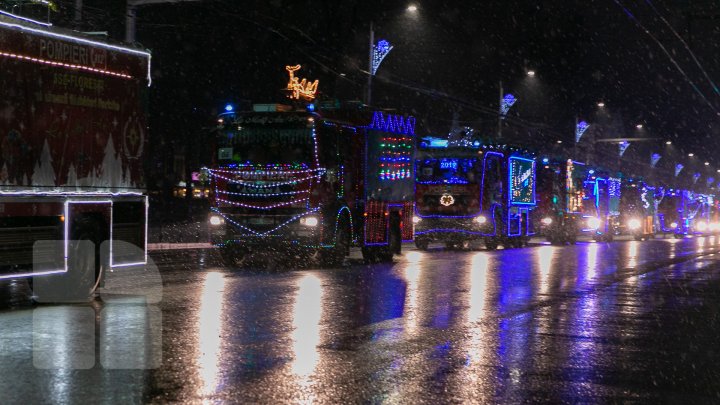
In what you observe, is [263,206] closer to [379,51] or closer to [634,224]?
[379,51]

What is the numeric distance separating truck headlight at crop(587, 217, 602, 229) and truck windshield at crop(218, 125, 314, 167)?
27.1 m

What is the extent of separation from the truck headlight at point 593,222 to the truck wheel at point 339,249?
25.2 m

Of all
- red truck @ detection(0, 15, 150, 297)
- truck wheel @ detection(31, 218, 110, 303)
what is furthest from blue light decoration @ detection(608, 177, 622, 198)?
truck wheel @ detection(31, 218, 110, 303)

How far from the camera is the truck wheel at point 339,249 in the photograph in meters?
19.9

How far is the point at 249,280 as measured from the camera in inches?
632

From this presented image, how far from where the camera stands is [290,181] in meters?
19.1

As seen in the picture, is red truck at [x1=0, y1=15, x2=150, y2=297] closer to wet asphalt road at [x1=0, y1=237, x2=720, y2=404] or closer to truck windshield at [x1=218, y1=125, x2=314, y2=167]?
wet asphalt road at [x1=0, y1=237, x2=720, y2=404]

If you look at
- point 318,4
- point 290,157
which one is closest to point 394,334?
point 290,157

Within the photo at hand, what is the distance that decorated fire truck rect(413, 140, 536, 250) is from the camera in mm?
29812

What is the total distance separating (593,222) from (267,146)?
2816 cm

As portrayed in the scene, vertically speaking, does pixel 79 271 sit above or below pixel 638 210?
below

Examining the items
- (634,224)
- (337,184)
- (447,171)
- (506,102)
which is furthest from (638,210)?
(337,184)

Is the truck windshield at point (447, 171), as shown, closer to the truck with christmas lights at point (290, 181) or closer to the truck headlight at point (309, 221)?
the truck with christmas lights at point (290, 181)

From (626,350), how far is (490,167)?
71.3ft
